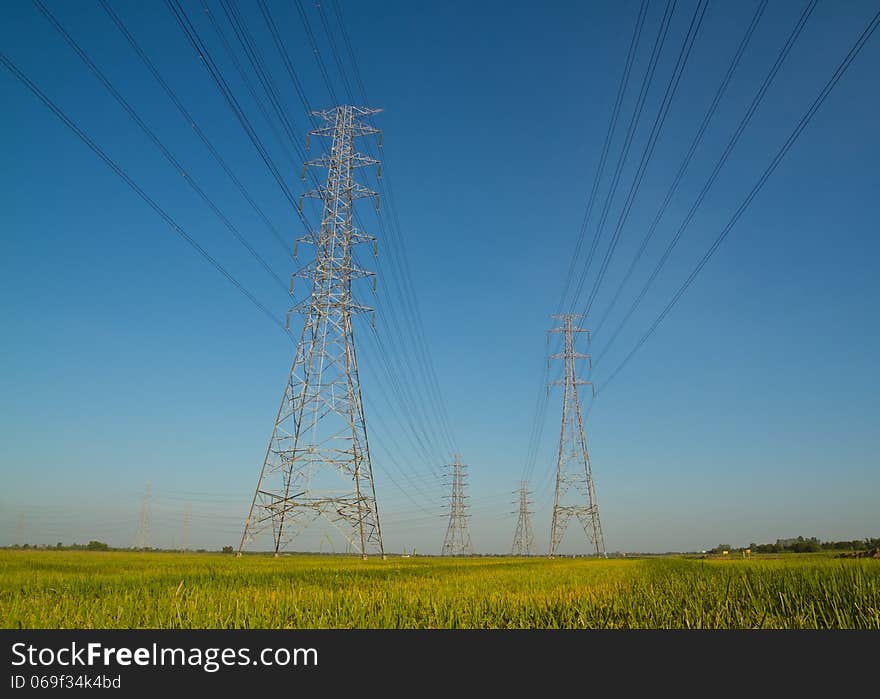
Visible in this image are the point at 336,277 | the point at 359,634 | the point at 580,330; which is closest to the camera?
the point at 359,634

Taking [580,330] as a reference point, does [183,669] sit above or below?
below

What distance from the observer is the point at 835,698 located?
124 inches

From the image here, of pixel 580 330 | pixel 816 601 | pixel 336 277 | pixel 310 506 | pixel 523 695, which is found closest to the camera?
pixel 523 695

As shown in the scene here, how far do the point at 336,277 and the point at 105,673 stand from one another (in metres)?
28.4

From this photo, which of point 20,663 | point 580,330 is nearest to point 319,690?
point 20,663

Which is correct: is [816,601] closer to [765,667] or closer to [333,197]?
[765,667]

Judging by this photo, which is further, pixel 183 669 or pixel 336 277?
pixel 336 277

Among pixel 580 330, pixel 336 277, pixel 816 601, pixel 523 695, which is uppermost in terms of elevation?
pixel 580 330

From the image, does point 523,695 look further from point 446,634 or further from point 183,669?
point 183,669

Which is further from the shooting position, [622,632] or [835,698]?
[622,632]

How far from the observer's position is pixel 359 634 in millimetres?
3688

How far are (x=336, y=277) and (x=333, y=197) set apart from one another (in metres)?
5.31

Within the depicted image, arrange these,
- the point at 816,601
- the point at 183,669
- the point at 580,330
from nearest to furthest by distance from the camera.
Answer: the point at 183,669
the point at 816,601
the point at 580,330

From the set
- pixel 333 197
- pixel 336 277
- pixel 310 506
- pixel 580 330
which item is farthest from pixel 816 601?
pixel 580 330
